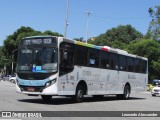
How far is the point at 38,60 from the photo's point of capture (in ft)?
58.6

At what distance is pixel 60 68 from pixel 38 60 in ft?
3.56

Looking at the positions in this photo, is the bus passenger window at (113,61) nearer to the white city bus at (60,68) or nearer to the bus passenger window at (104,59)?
the white city bus at (60,68)

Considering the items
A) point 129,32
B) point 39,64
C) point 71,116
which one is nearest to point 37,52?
point 39,64

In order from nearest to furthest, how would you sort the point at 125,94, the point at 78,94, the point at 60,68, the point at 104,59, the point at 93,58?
the point at 60,68, the point at 78,94, the point at 93,58, the point at 104,59, the point at 125,94

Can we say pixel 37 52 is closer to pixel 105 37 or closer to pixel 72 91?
pixel 72 91

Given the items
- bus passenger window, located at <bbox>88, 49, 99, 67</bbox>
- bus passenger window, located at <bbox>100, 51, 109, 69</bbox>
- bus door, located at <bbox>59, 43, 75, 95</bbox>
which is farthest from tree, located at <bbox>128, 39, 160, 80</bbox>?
bus door, located at <bbox>59, 43, 75, 95</bbox>

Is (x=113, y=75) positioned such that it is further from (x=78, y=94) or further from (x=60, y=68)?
(x=60, y=68)

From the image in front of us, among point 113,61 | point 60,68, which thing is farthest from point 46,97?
point 113,61

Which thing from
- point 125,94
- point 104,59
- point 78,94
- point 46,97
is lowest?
point 125,94

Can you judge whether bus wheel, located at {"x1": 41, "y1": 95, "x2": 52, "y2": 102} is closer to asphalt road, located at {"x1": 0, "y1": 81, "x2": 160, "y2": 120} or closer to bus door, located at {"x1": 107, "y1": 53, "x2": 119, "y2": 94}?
asphalt road, located at {"x1": 0, "y1": 81, "x2": 160, "y2": 120}

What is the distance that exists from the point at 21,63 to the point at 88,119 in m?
7.08

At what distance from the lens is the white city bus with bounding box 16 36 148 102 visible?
1766cm

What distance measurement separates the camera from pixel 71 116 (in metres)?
13.0

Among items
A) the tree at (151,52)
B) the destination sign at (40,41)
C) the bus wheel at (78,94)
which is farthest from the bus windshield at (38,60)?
the tree at (151,52)
